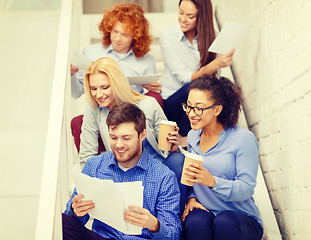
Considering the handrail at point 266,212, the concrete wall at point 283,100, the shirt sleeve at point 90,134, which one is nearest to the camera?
the concrete wall at point 283,100

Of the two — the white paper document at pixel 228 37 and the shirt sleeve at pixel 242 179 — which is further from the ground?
the white paper document at pixel 228 37

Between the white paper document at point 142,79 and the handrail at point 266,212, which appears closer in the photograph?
the handrail at point 266,212

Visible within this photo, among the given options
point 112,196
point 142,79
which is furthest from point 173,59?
point 112,196

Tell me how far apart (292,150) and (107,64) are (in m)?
0.98

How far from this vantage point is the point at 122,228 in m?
1.79

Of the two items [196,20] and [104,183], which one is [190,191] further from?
[196,20]

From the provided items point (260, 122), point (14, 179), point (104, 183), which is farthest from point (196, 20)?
point (14, 179)

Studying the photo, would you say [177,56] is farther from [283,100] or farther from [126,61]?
[283,100]

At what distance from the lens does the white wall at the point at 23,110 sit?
366cm

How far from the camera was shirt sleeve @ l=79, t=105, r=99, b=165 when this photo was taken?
2506 millimetres

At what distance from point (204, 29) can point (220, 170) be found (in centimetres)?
107

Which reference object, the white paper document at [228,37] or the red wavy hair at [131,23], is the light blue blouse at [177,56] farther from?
the white paper document at [228,37]

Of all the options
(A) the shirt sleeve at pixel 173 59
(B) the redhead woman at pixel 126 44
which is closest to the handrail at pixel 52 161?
(B) the redhead woman at pixel 126 44

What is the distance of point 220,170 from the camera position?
212cm
